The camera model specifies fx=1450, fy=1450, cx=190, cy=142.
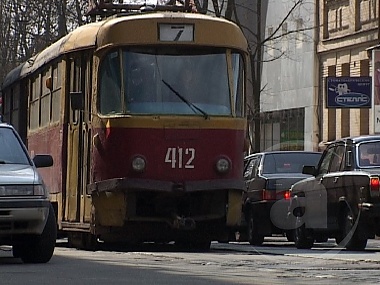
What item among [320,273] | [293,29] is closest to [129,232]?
[320,273]

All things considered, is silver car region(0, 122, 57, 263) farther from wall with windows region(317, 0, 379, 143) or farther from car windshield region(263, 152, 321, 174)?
wall with windows region(317, 0, 379, 143)

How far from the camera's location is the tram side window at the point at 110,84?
19797 mm

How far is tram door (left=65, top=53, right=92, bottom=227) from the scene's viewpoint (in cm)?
2064

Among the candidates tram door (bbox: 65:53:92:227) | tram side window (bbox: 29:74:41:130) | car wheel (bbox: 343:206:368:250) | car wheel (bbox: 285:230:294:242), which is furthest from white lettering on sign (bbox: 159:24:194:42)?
car wheel (bbox: 285:230:294:242)

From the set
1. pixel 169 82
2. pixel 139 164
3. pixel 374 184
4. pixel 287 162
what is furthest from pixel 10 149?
pixel 287 162

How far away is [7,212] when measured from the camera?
15.9 m

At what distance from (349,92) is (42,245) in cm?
2113

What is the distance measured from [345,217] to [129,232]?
3.40m

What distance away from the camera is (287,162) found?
25.2m

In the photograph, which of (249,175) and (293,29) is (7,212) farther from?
(293,29)

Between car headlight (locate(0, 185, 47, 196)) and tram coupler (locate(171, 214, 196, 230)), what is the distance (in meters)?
3.55

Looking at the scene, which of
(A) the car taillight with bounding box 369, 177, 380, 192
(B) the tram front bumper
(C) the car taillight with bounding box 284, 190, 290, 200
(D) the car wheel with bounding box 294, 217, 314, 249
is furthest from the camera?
(C) the car taillight with bounding box 284, 190, 290, 200

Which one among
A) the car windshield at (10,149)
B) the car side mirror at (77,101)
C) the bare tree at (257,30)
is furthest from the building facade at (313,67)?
the car windshield at (10,149)

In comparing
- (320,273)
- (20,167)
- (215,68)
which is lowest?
(320,273)
